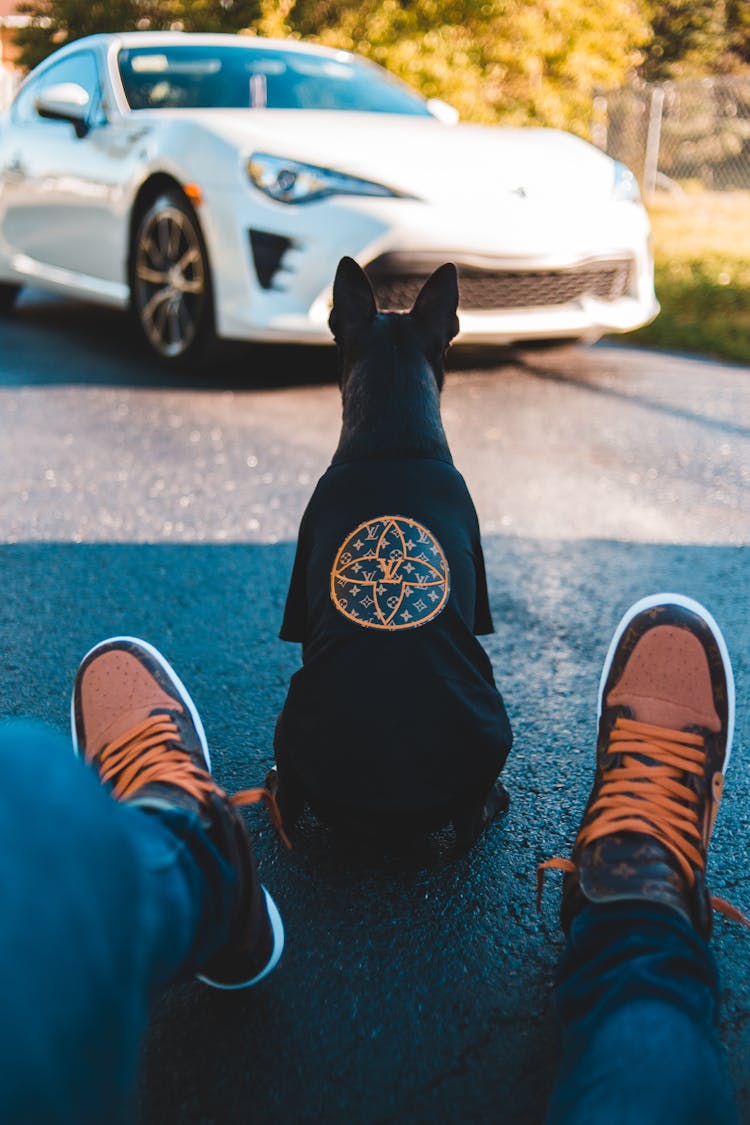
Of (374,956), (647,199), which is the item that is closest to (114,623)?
(374,956)

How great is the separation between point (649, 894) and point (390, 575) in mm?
617

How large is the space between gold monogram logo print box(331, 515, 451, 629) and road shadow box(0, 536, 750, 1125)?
48cm

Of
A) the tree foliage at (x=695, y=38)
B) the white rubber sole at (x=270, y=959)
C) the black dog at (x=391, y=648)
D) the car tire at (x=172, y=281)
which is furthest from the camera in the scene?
the tree foliage at (x=695, y=38)

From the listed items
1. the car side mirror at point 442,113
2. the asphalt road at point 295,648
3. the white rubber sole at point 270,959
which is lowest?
the asphalt road at point 295,648

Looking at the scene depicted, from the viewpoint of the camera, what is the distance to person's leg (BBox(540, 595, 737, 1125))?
1.24 metres

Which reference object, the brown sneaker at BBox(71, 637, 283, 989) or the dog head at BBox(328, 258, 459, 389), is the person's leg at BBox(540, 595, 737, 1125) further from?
the dog head at BBox(328, 258, 459, 389)

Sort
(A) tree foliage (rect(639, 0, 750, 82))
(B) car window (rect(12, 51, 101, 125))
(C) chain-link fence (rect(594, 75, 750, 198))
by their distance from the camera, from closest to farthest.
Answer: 1. (B) car window (rect(12, 51, 101, 125))
2. (C) chain-link fence (rect(594, 75, 750, 198))
3. (A) tree foliage (rect(639, 0, 750, 82))

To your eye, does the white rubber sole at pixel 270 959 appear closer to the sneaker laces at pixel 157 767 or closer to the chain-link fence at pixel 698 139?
the sneaker laces at pixel 157 767

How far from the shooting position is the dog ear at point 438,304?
2.18 metres

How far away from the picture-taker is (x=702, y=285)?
777 cm

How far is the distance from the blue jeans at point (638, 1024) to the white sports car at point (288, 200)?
3.69 metres

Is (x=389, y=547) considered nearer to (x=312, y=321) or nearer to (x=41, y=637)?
(x=41, y=637)

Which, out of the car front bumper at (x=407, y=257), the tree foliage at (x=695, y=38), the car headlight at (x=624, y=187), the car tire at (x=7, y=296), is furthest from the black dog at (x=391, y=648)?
the tree foliage at (x=695, y=38)

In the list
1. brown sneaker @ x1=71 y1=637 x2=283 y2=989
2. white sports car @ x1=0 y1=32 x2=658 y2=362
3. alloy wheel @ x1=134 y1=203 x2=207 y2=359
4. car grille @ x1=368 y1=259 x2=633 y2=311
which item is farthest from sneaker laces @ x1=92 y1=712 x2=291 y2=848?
alloy wheel @ x1=134 y1=203 x2=207 y2=359
